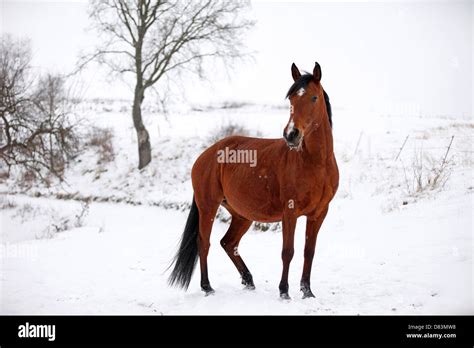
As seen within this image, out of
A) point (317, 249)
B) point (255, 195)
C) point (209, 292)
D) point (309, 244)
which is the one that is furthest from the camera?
point (317, 249)

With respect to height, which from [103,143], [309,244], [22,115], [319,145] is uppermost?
[22,115]

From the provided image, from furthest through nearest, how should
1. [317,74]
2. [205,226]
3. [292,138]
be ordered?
[205,226]
[317,74]
[292,138]

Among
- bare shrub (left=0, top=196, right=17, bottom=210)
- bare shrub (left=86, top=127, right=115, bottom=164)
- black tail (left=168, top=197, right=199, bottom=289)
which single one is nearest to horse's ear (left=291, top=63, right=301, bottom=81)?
black tail (left=168, top=197, right=199, bottom=289)

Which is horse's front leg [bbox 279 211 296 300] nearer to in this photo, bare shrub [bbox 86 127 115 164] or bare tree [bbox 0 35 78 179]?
bare tree [bbox 0 35 78 179]

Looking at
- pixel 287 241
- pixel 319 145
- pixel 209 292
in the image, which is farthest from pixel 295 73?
pixel 209 292

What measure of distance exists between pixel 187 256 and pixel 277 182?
5.88 ft

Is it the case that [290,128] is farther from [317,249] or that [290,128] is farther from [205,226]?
[317,249]

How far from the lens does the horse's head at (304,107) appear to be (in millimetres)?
4160

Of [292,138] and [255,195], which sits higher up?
[292,138]

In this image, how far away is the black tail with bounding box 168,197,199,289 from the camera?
5736 mm

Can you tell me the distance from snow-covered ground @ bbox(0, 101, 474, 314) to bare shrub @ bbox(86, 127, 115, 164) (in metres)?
4.47

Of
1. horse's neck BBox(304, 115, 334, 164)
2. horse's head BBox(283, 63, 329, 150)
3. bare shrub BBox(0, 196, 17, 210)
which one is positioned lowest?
bare shrub BBox(0, 196, 17, 210)

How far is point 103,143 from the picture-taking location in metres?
21.8
